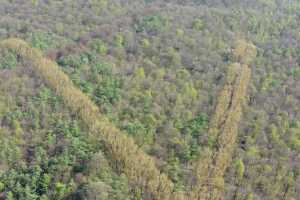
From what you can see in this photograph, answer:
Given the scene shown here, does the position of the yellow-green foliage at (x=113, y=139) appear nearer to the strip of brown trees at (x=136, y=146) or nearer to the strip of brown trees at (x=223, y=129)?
the strip of brown trees at (x=136, y=146)

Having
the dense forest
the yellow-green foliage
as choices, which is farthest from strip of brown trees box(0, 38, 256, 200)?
the dense forest

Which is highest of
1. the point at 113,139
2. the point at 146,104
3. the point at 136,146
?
the point at 146,104

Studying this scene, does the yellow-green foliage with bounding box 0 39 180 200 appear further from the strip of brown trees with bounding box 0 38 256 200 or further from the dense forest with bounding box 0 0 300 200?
the dense forest with bounding box 0 0 300 200

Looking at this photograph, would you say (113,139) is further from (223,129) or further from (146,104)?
(223,129)

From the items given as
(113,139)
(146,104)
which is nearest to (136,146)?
(113,139)

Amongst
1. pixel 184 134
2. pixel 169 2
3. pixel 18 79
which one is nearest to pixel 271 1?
pixel 169 2
